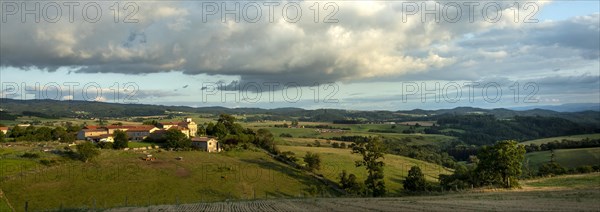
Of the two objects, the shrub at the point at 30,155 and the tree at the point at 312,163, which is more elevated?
the shrub at the point at 30,155

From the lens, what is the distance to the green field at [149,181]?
182 ft

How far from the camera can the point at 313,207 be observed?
3253cm

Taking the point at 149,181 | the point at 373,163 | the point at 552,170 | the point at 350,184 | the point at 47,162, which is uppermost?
the point at 373,163

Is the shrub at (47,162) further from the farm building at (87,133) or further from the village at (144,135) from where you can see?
the farm building at (87,133)

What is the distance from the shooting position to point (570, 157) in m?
110

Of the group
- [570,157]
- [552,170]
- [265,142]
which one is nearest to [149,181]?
[265,142]

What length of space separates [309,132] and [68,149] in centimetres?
12130

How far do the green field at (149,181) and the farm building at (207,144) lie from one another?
8.48m

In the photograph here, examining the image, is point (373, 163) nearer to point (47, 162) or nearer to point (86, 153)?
point (86, 153)

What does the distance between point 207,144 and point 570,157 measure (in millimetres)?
88913

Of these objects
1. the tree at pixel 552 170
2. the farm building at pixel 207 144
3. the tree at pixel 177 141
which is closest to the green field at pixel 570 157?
the tree at pixel 552 170

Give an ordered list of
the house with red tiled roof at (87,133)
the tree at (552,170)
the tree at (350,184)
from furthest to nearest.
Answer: the house with red tiled roof at (87,133), the tree at (552,170), the tree at (350,184)

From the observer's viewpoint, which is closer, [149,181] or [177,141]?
[149,181]

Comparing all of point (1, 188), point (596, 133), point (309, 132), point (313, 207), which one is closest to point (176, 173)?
point (1, 188)
